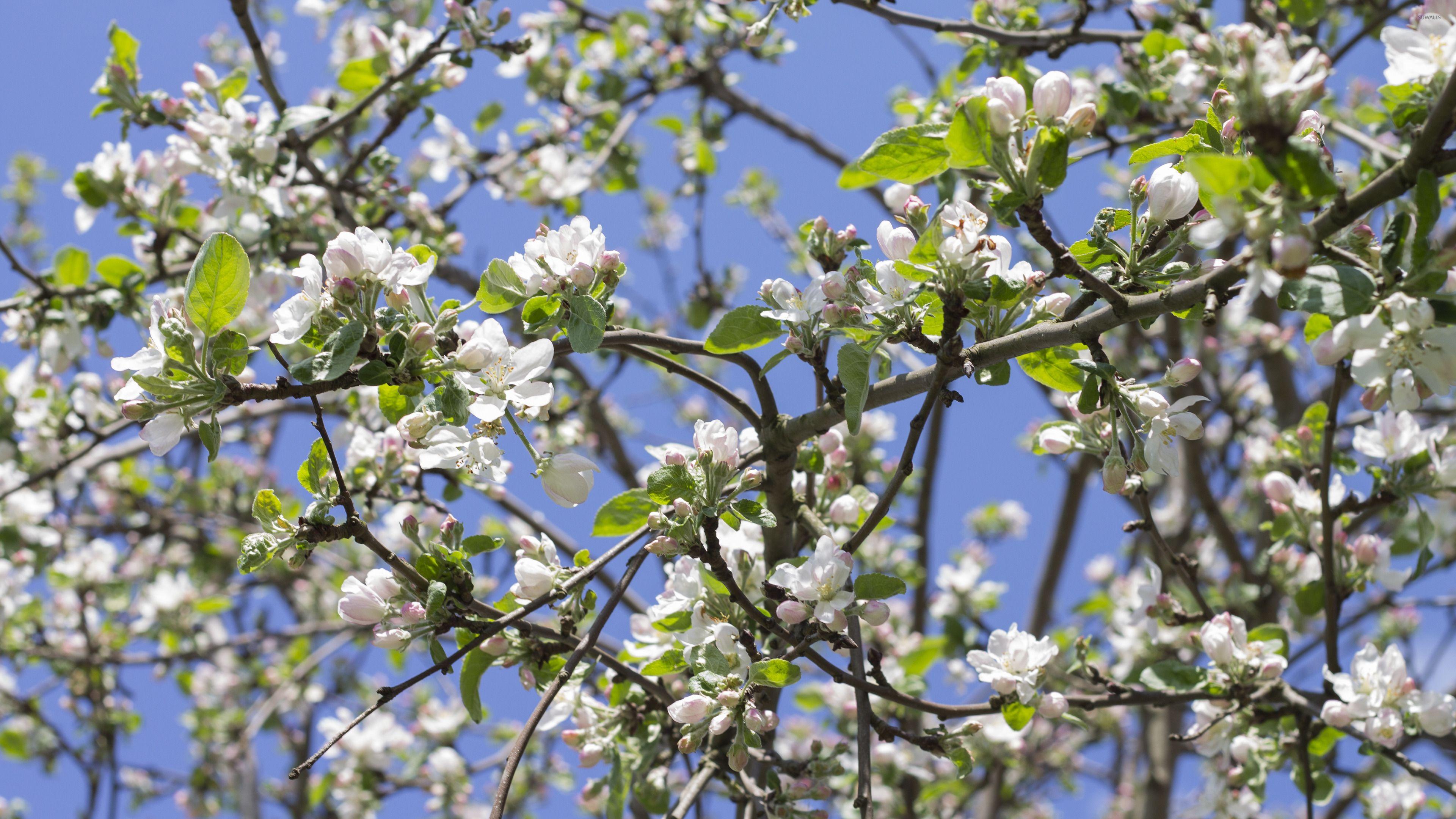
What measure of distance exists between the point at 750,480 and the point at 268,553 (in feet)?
2.35

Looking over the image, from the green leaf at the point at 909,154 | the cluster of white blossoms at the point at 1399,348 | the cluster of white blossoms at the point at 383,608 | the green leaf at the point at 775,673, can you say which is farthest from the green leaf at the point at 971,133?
the cluster of white blossoms at the point at 383,608

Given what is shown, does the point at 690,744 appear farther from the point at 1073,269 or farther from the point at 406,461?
the point at 406,461

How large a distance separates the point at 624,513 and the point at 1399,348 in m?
1.13

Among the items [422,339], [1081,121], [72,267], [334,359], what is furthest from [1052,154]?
[72,267]

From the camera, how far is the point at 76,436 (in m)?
2.99

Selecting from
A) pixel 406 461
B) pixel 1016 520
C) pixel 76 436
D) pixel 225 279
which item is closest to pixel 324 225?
pixel 406 461

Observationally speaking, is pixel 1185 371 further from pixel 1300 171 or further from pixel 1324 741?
pixel 1324 741

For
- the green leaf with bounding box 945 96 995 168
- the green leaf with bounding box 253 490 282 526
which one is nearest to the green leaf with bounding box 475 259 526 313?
the green leaf with bounding box 253 490 282 526

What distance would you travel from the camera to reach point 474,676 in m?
1.57

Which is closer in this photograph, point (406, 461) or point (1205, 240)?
point (1205, 240)

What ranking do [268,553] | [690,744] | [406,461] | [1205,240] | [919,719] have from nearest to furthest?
[1205,240]
[268,553]
[690,744]
[406,461]
[919,719]

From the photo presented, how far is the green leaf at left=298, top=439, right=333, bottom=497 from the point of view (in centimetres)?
143

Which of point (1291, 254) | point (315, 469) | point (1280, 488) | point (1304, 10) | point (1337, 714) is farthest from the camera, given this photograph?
point (1304, 10)

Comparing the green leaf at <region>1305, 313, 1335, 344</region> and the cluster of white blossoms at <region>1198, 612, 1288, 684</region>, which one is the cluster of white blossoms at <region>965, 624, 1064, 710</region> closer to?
the cluster of white blossoms at <region>1198, 612, 1288, 684</region>
